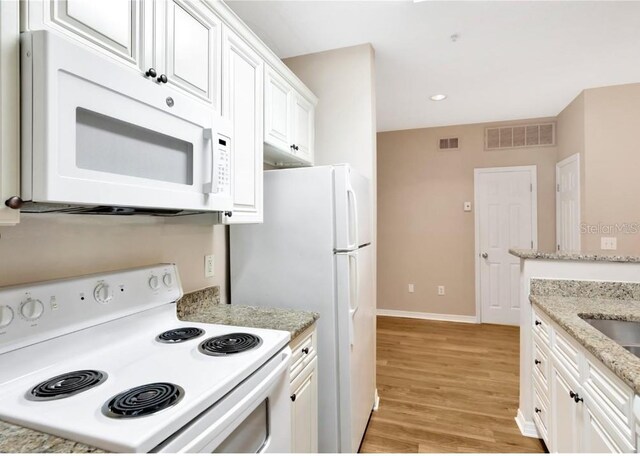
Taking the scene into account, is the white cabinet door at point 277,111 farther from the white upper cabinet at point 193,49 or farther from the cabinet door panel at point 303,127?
the white upper cabinet at point 193,49

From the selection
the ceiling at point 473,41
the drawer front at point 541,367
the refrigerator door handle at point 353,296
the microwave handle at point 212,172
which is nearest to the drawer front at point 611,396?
the drawer front at point 541,367

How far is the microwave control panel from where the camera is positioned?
1214 mm

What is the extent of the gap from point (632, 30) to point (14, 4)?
331cm

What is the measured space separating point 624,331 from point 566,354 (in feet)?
1.06

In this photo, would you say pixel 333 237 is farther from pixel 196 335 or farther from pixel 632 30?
pixel 632 30

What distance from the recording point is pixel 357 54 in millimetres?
2402

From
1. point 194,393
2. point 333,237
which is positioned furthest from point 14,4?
point 333,237

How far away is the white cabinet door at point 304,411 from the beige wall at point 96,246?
737 millimetres

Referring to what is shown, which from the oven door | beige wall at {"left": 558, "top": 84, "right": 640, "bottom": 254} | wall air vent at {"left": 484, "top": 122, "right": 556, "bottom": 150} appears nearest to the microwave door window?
the oven door

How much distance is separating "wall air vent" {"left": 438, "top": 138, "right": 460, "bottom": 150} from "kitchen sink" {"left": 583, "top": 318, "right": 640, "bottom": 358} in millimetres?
3241

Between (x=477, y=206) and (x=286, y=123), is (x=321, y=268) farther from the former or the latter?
(x=477, y=206)

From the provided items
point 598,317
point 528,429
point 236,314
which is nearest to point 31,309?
point 236,314

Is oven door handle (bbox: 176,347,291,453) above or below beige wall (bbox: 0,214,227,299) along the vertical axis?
below

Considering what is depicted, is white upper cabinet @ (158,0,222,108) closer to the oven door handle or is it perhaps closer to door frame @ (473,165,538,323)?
the oven door handle
